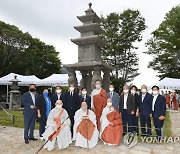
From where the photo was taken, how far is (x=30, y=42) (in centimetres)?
3488

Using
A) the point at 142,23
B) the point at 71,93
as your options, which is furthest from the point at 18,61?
the point at 71,93

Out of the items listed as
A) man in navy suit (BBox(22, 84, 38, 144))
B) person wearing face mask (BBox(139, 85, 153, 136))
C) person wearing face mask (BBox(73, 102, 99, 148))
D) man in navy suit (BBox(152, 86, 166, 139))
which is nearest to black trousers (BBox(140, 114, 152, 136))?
person wearing face mask (BBox(139, 85, 153, 136))

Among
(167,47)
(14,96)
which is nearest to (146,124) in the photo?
(14,96)

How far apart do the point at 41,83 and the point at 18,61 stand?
1311 centimetres

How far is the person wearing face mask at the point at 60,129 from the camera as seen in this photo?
255 inches

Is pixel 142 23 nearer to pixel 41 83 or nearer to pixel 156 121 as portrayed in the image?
pixel 41 83

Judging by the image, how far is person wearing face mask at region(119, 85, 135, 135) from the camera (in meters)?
7.63

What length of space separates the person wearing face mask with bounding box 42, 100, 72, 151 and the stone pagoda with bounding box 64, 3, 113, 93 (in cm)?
498

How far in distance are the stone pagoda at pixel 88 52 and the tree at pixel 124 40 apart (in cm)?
1604

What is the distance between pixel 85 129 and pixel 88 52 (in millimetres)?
6491

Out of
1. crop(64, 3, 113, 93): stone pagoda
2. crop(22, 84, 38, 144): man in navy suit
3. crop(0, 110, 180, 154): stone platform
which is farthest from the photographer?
crop(64, 3, 113, 93): stone pagoda

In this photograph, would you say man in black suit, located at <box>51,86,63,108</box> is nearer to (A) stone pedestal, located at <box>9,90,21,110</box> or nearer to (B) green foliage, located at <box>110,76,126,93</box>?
(A) stone pedestal, located at <box>9,90,21,110</box>

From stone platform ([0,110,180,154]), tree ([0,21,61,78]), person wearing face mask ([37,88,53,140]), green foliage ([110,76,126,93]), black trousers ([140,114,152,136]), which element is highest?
tree ([0,21,61,78])

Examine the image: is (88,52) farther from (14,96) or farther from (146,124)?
(14,96)
